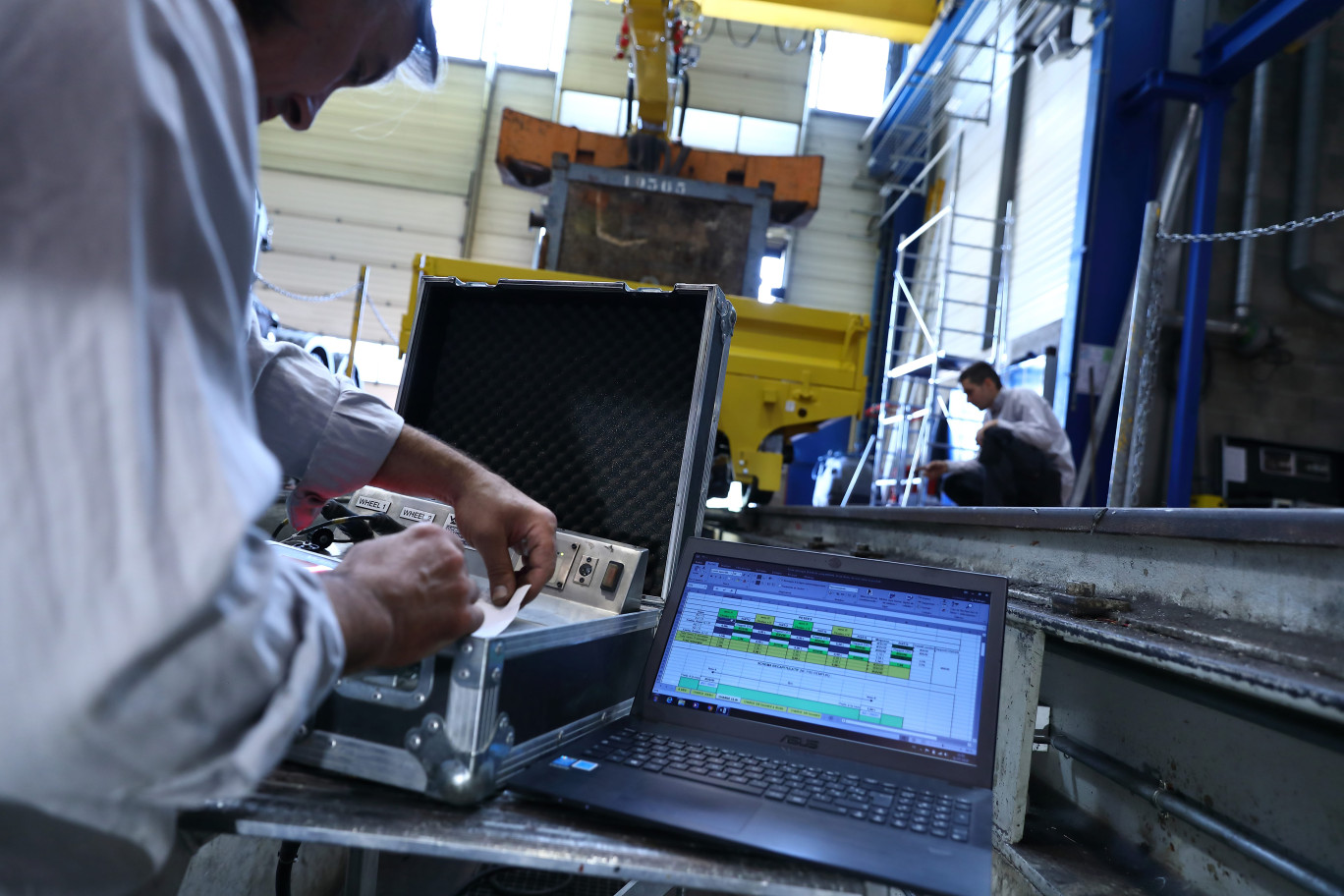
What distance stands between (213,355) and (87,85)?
0.47 ft

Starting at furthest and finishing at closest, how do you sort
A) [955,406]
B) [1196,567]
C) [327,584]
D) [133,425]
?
[955,406] → [1196,567] → [327,584] → [133,425]

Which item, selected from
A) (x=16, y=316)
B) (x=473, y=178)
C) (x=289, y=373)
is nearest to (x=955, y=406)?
(x=473, y=178)

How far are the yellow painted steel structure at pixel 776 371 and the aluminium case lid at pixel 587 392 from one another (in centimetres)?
235

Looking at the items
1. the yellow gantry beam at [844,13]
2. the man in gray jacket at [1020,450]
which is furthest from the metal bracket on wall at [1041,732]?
the yellow gantry beam at [844,13]

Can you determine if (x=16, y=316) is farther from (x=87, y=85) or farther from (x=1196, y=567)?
(x=1196, y=567)

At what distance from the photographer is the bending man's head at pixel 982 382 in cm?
475

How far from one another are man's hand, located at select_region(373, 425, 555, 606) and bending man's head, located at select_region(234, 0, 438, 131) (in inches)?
15.1

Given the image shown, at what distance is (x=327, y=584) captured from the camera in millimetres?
574

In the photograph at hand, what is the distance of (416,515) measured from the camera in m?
1.13

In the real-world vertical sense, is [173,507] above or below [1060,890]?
above

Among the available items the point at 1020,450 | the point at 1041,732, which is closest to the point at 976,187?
the point at 1020,450

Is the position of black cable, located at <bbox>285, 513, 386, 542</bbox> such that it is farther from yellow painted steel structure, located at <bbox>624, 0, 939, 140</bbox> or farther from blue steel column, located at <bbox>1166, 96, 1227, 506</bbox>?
blue steel column, located at <bbox>1166, 96, 1227, 506</bbox>

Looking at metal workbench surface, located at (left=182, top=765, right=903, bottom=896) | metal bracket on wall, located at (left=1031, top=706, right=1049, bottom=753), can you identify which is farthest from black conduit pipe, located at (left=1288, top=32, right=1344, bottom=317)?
metal workbench surface, located at (left=182, top=765, right=903, bottom=896)

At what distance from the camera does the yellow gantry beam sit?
20.3 ft
